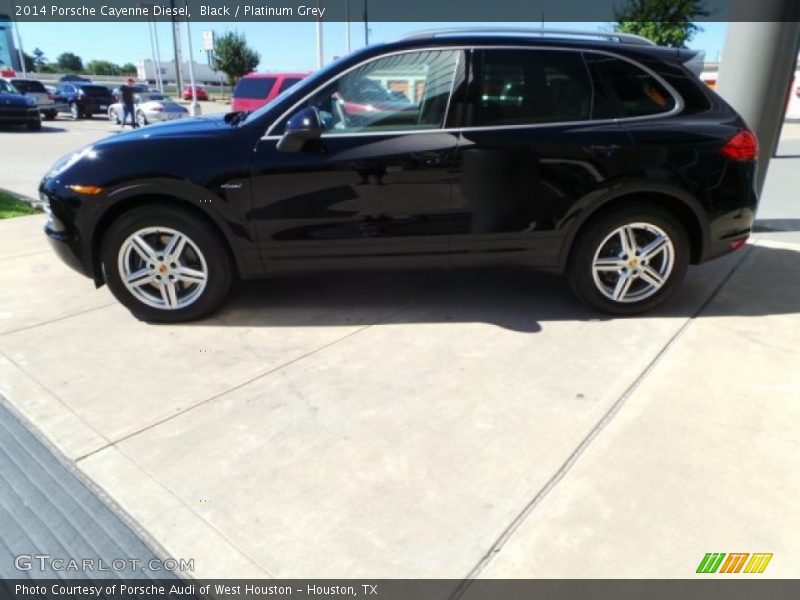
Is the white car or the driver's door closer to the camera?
the driver's door

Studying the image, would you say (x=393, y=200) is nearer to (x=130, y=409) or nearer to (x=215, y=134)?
(x=215, y=134)

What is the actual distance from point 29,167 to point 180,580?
1159 centimetres

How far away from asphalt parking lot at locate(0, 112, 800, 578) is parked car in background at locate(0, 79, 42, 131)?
16.1 meters

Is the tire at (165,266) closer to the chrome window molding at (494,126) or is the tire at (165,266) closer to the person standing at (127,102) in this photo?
the chrome window molding at (494,126)

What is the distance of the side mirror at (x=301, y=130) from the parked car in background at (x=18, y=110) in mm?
17939

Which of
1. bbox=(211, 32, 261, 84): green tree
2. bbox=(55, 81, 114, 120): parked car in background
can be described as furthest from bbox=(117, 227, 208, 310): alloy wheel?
bbox=(211, 32, 261, 84): green tree

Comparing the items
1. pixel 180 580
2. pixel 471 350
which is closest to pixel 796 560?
pixel 471 350

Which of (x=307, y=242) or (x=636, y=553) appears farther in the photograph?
(x=307, y=242)

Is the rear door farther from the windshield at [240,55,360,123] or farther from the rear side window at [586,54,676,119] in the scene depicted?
the windshield at [240,55,360,123]

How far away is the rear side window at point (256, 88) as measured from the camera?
545 inches

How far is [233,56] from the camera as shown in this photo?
5253 cm

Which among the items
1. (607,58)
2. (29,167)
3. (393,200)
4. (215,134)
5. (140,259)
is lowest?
(29,167)

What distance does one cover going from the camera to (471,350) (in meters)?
3.58

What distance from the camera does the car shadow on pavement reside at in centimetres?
405
